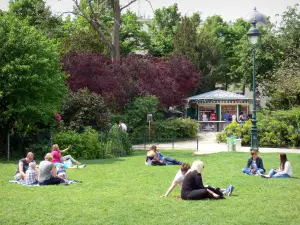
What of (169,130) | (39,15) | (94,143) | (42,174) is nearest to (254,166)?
(42,174)

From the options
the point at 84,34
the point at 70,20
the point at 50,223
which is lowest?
the point at 50,223

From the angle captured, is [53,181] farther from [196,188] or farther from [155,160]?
[155,160]

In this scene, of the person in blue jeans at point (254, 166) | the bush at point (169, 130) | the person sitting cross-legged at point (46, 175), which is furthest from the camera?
the bush at point (169, 130)

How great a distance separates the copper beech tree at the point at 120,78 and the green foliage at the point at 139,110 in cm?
92

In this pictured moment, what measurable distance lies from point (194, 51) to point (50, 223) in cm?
4415

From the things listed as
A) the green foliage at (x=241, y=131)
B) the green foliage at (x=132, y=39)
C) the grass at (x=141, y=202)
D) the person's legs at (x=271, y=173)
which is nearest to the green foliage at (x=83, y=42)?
the green foliage at (x=132, y=39)

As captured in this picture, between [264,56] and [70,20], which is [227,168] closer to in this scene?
[264,56]

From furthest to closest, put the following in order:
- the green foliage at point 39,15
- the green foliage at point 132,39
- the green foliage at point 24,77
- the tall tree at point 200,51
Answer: the green foliage at point 132,39, the tall tree at point 200,51, the green foliage at point 39,15, the green foliage at point 24,77

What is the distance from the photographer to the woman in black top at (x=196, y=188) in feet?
36.1

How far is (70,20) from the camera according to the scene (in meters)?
61.9

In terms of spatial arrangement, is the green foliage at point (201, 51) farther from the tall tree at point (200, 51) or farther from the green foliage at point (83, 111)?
the green foliage at point (83, 111)

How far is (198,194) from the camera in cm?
1098

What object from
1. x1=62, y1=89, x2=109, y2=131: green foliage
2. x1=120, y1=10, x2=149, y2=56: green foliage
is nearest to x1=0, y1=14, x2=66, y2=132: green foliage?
x1=62, y1=89, x2=109, y2=131: green foliage

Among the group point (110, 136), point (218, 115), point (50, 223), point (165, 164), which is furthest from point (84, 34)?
point (50, 223)
